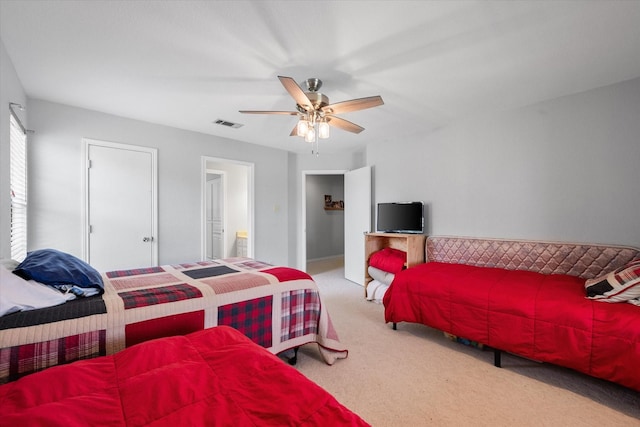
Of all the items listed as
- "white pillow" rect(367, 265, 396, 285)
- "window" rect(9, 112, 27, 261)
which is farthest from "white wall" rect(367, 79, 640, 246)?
"window" rect(9, 112, 27, 261)

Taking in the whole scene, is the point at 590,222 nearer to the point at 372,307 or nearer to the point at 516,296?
the point at 516,296

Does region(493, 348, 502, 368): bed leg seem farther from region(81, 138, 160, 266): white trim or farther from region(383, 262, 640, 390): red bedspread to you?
region(81, 138, 160, 266): white trim

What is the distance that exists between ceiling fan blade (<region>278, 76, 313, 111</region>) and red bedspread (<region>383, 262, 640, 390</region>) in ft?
6.20

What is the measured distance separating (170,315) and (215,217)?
4.85 m

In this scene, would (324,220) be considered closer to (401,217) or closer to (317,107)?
(401,217)

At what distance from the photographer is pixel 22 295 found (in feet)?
4.52

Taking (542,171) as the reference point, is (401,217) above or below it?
below

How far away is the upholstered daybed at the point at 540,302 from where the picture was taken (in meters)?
1.68

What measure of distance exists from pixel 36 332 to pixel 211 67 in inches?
79.6

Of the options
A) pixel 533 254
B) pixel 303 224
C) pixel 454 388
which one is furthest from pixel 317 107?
pixel 303 224

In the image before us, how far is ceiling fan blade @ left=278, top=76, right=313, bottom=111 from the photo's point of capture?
1.84 meters

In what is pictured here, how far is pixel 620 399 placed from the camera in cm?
176

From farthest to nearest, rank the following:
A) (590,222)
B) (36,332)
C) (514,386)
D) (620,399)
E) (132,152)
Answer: (132,152)
(590,222)
(514,386)
(620,399)
(36,332)

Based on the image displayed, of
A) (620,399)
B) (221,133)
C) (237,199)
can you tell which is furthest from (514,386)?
(237,199)
